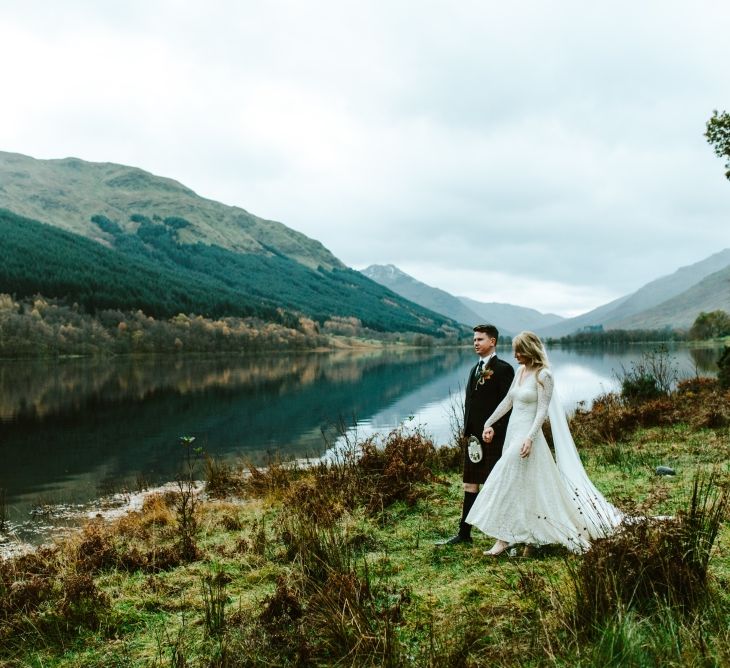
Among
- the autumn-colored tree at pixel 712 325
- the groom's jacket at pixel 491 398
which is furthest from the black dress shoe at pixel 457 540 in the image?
the autumn-colored tree at pixel 712 325

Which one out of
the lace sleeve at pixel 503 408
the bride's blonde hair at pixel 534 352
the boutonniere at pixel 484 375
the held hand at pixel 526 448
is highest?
the bride's blonde hair at pixel 534 352

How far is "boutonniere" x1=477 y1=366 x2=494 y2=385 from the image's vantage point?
6.43m

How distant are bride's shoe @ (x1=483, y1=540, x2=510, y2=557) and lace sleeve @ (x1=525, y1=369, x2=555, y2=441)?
1177 mm

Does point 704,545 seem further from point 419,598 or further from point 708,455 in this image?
point 708,455

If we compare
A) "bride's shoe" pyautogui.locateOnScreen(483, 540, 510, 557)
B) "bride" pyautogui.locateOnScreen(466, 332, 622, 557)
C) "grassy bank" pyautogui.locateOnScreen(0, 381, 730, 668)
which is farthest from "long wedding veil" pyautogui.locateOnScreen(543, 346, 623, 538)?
"bride's shoe" pyautogui.locateOnScreen(483, 540, 510, 557)

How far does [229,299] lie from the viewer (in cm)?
19250

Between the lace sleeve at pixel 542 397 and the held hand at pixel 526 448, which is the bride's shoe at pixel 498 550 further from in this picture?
the lace sleeve at pixel 542 397

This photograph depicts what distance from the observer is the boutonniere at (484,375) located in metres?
6.43

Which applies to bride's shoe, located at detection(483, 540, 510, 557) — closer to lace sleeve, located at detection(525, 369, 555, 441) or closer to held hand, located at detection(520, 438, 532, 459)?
held hand, located at detection(520, 438, 532, 459)

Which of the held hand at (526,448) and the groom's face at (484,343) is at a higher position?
the groom's face at (484,343)

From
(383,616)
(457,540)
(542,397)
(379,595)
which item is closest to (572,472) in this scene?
(542,397)

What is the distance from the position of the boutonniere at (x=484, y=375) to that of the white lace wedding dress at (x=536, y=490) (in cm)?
47

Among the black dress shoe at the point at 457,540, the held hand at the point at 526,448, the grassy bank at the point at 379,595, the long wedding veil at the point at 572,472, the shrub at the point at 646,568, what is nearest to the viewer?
the grassy bank at the point at 379,595

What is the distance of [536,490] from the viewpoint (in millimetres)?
5742
